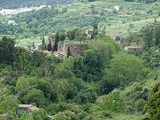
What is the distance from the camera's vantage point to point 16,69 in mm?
59156

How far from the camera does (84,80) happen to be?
215 ft

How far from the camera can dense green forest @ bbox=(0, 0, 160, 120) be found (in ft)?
155

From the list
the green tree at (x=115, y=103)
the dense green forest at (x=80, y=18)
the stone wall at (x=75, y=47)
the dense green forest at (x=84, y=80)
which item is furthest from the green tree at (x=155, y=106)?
the dense green forest at (x=80, y=18)

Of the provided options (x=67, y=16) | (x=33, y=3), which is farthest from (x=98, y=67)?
(x=33, y=3)

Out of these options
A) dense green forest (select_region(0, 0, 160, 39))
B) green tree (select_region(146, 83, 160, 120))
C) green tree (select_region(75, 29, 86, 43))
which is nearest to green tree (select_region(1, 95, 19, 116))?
green tree (select_region(146, 83, 160, 120))

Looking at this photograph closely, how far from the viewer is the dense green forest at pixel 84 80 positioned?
1861 inches

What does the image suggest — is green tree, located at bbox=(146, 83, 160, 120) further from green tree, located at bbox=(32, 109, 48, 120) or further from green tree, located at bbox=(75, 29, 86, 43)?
green tree, located at bbox=(75, 29, 86, 43)

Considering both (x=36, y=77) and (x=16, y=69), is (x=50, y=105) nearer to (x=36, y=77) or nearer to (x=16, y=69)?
(x=36, y=77)

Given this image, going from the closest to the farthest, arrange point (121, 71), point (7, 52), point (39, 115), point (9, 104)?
point (39, 115) → point (9, 104) → point (7, 52) → point (121, 71)

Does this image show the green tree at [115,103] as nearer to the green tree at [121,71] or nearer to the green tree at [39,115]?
the green tree at [39,115]

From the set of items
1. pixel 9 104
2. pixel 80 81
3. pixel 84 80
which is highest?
pixel 9 104

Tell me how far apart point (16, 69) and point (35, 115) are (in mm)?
14449

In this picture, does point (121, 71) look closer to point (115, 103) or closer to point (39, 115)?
point (115, 103)

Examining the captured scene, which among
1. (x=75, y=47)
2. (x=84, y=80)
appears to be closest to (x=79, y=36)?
(x=75, y=47)
